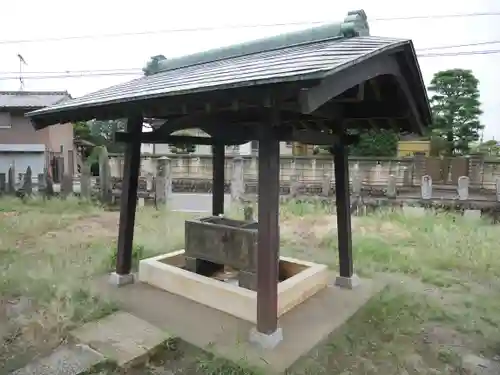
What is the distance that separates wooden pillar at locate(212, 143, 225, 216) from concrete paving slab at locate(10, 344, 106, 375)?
114 inches

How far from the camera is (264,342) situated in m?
3.65

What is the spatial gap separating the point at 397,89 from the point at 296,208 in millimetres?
8399

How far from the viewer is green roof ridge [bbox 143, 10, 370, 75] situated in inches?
152

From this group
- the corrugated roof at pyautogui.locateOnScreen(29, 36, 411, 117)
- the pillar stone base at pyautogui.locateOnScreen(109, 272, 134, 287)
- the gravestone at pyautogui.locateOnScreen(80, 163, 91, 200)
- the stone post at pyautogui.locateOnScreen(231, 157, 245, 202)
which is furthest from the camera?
the gravestone at pyautogui.locateOnScreen(80, 163, 91, 200)

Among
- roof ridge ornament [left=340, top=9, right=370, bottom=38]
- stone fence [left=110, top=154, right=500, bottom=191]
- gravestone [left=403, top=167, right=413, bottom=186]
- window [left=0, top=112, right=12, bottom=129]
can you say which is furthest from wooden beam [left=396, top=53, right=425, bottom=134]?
window [left=0, top=112, right=12, bottom=129]

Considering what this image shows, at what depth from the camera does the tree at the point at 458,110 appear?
22.8 meters

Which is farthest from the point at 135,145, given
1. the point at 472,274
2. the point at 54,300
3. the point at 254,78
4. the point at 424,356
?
the point at 472,274

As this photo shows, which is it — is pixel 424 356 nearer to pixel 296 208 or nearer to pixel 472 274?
pixel 472 274

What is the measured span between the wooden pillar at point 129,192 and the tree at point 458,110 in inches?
861

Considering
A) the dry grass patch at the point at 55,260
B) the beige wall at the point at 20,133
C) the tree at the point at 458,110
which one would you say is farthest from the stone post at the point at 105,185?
the tree at the point at 458,110

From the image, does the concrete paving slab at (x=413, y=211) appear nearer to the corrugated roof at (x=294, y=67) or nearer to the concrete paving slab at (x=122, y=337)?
the corrugated roof at (x=294, y=67)

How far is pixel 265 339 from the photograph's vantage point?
3.65 meters

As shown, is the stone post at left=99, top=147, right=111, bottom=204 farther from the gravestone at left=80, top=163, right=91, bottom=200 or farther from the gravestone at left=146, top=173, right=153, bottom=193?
the gravestone at left=146, top=173, right=153, bottom=193

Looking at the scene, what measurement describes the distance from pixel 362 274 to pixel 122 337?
3741 millimetres
